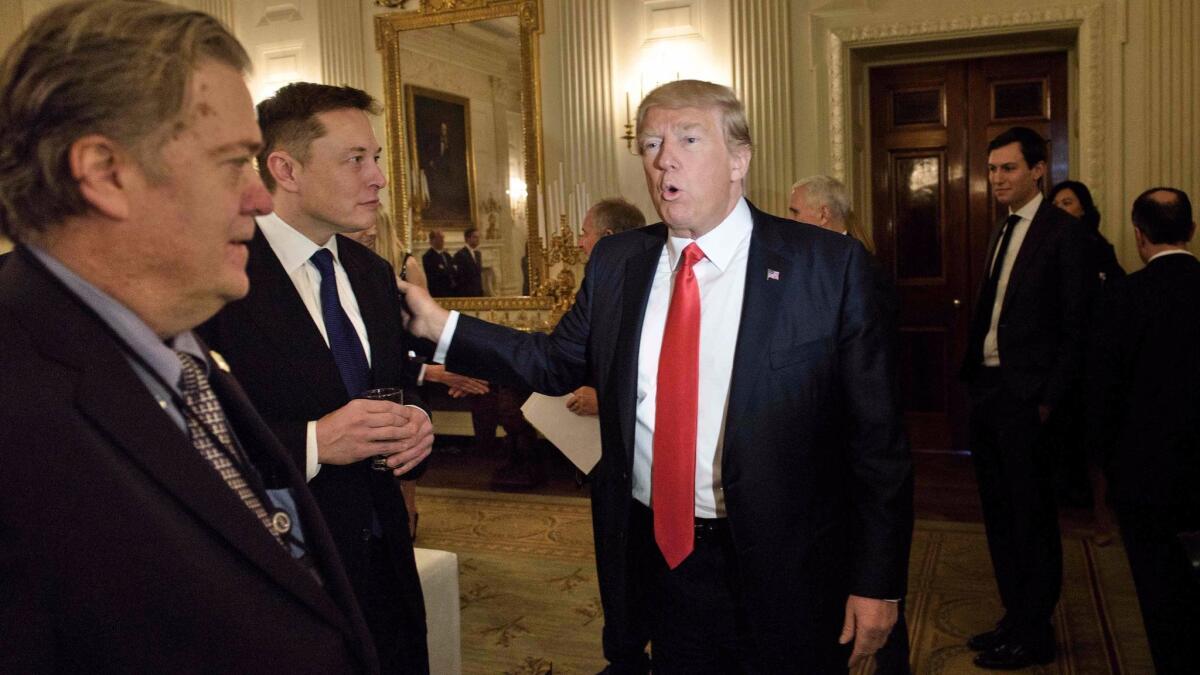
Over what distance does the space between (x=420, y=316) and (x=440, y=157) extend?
16.1 ft

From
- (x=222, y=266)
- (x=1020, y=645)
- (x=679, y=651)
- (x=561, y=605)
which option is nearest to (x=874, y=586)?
(x=679, y=651)

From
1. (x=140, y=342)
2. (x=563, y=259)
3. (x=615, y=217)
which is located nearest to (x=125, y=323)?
(x=140, y=342)

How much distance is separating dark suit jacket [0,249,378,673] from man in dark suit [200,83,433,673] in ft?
2.61

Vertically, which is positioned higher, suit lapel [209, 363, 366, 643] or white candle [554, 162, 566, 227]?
white candle [554, 162, 566, 227]

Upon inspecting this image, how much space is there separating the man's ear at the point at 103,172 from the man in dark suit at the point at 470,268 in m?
5.88

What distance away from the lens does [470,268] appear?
685cm

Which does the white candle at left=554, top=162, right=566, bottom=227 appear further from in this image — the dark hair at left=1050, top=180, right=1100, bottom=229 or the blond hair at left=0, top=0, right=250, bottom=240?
the blond hair at left=0, top=0, right=250, bottom=240

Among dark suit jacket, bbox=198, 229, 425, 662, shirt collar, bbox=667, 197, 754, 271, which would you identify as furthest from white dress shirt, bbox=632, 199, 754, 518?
dark suit jacket, bbox=198, 229, 425, 662

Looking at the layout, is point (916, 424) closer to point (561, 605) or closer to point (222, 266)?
point (561, 605)

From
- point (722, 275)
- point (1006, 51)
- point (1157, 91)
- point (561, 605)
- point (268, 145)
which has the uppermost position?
point (1006, 51)

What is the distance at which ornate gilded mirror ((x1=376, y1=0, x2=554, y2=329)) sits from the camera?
6.55m

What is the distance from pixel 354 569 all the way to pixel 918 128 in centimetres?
559

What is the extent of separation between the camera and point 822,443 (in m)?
1.96

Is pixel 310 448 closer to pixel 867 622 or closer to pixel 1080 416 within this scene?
pixel 867 622
